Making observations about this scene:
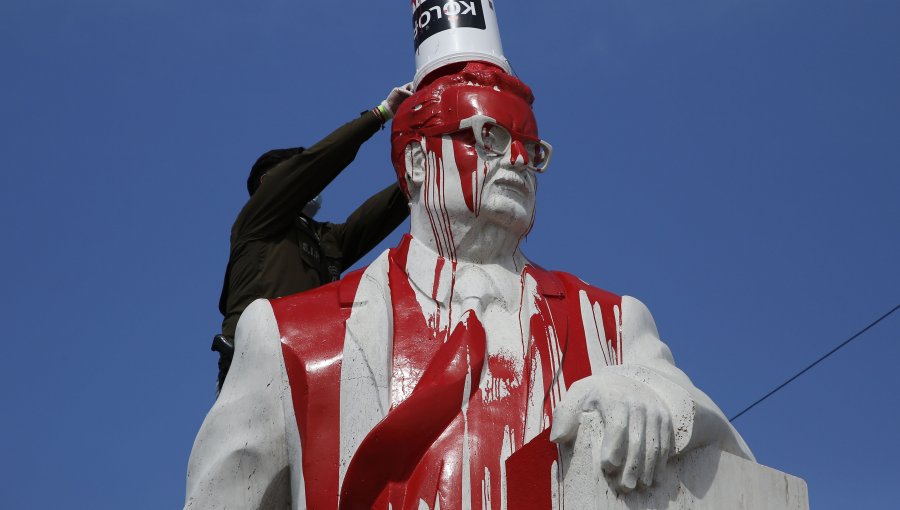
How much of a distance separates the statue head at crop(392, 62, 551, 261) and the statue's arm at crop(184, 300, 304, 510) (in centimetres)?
94

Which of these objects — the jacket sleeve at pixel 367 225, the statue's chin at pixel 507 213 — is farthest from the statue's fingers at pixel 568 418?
the jacket sleeve at pixel 367 225

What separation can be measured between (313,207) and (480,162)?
1865 mm

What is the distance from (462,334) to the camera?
257 inches

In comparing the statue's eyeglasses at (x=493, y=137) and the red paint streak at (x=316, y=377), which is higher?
the statue's eyeglasses at (x=493, y=137)

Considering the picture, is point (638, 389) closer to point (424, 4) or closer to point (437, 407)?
point (437, 407)

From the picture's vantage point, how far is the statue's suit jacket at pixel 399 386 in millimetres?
6164

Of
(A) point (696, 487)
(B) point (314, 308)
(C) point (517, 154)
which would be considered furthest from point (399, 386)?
(A) point (696, 487)

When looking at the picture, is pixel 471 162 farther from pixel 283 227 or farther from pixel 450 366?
pixel 283 227

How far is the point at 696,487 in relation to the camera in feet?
17.6

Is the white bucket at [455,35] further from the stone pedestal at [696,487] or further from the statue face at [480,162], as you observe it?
the stone pedestal at [696,487]

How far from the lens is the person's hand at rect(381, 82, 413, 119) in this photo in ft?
25.2

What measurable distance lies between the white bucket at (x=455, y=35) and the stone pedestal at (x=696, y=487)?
2.56m

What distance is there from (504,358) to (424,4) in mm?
2008

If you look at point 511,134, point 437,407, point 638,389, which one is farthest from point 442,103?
point 638,389
